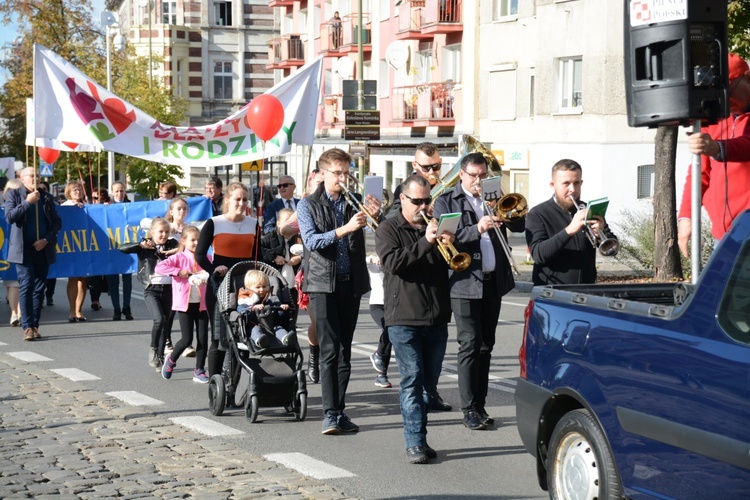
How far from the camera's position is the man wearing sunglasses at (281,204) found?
46.0 ft

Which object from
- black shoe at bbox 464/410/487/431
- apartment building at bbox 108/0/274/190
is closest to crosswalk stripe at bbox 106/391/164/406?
black shoe at bbox 464/410/487/431

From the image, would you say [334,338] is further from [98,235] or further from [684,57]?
[98,235]

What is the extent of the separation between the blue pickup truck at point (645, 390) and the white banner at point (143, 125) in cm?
827

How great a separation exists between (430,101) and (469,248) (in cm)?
3869

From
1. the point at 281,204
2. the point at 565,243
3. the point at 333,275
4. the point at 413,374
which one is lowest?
the point at 413,374

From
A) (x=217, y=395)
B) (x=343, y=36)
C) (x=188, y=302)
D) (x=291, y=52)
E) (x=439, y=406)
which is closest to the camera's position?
(x=217, y=395)

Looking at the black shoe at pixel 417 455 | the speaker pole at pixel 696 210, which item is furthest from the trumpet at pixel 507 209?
the speaker pole at pixel 696 210

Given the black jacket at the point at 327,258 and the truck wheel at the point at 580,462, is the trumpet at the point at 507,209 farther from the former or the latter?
the truck wheel at the point at 580,462

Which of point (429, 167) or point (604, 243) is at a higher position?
point (429, 167)

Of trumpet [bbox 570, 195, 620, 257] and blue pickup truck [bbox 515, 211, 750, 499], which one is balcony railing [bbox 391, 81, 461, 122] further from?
blue pickup truck [bbox 515, 211, 750, 499]

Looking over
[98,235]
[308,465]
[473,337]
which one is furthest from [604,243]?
[98,235]

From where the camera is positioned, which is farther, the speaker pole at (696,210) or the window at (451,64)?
the window at (451,64)

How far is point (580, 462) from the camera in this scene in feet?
20.0

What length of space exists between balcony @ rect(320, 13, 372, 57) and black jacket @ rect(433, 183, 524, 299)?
153 feet
